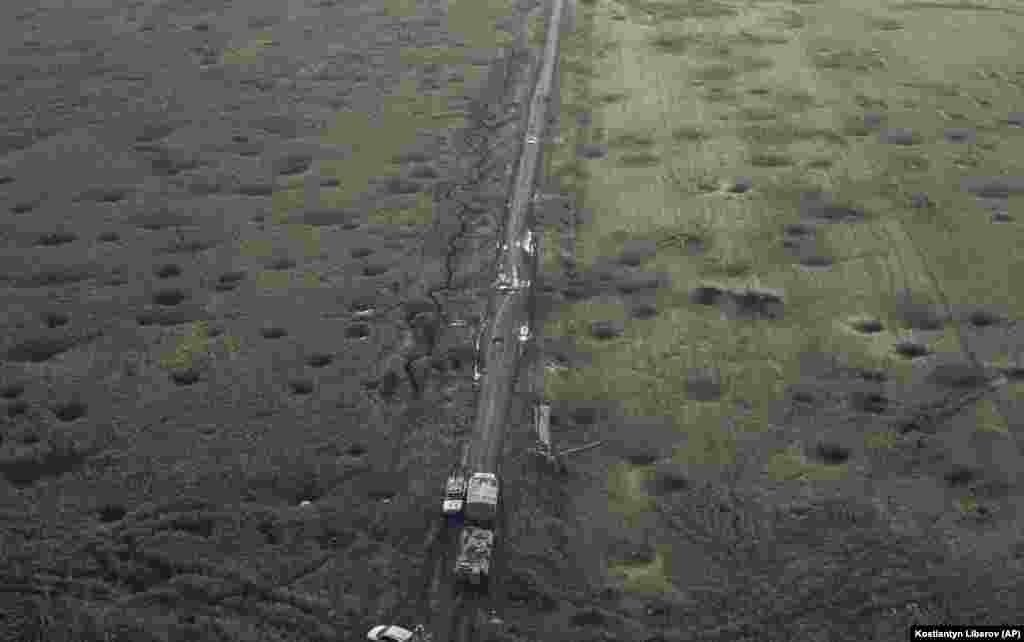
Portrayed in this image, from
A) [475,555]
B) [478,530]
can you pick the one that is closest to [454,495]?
[478,530]

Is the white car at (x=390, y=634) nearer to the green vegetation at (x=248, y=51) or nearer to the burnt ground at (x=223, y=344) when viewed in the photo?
the burnt ground at (x=223, y=344)

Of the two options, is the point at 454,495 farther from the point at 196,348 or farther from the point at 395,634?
the point at 196,348

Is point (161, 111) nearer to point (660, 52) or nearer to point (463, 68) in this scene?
point (463, 68)

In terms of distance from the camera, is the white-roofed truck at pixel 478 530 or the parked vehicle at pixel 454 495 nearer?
the white-roofed truck at pixel 478 530

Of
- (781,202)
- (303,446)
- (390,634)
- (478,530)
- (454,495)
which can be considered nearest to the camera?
(390,634)

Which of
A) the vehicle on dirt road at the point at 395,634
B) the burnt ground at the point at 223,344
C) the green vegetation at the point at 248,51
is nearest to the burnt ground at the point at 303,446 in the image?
the burnt ground at the point at 223,344

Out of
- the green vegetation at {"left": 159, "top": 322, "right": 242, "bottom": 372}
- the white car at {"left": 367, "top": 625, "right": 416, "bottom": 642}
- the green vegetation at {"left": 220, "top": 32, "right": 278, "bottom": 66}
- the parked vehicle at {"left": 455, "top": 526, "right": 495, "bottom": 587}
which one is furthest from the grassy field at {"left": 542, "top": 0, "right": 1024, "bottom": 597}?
the green vegetation at {"left": 220, "top": 32, "right": 278, "bottom": 66}
